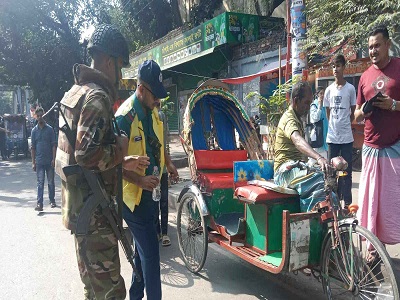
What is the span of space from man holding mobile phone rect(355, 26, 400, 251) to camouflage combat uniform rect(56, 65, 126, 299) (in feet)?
7.05

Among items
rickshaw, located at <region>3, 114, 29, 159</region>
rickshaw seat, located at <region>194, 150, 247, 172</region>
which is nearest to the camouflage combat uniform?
rickshaw seat, located at <region>194, 150, 247, 172</region>

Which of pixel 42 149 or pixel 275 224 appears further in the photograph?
pixel 42 149

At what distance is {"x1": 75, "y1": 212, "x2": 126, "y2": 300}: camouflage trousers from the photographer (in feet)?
6.78

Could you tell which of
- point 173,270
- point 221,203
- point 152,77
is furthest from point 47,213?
point 152,77

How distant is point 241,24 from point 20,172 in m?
8.72

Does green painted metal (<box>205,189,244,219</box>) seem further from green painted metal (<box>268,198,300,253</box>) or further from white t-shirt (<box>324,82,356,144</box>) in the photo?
white t-shirt (<box>324,82,356,144</box>)

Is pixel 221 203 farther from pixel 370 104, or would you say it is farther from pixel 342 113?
pixel 342 113

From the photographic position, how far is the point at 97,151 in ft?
6.22

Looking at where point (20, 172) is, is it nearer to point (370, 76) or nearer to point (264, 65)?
point (264, 65)

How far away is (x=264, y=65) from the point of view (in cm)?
1195

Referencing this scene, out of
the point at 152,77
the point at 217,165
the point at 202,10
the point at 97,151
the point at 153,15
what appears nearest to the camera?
the point at 97,151

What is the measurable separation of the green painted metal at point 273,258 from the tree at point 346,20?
384 cm

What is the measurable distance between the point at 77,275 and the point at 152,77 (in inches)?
99.3

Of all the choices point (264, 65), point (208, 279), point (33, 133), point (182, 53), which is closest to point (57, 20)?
point (182, 53)
